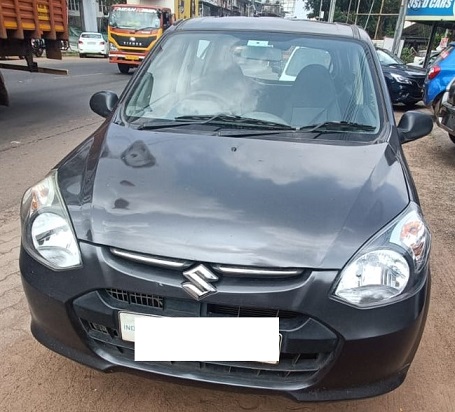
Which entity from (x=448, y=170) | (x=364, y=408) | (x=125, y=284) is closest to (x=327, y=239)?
(x=125, y=284)

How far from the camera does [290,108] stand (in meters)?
2.80

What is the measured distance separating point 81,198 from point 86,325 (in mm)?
534

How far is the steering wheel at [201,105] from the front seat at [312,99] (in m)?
0.39

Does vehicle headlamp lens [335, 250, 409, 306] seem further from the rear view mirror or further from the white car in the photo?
the white car

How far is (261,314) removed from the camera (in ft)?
5.65

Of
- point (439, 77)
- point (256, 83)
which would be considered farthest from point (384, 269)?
point (439, 77)

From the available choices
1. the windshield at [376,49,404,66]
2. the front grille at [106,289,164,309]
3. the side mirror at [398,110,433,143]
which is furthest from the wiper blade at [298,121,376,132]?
the windshield at [376,49,404,66]

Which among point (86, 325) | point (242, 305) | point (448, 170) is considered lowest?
point (448, 170)

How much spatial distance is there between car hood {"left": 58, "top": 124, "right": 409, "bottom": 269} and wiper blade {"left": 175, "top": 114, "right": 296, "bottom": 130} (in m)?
0.22

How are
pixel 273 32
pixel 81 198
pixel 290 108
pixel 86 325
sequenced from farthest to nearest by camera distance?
1. pixel 273 32
2. pixel 290 108
3. pixel 81 198
4. pixel 86 325

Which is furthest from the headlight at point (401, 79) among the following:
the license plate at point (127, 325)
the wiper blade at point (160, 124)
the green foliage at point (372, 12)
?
the green foliage at point (372, 12)

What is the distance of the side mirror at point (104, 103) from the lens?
3111 millimetres

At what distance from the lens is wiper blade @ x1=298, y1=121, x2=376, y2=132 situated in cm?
262

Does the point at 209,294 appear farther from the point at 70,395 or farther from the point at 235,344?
the point at 70,395
